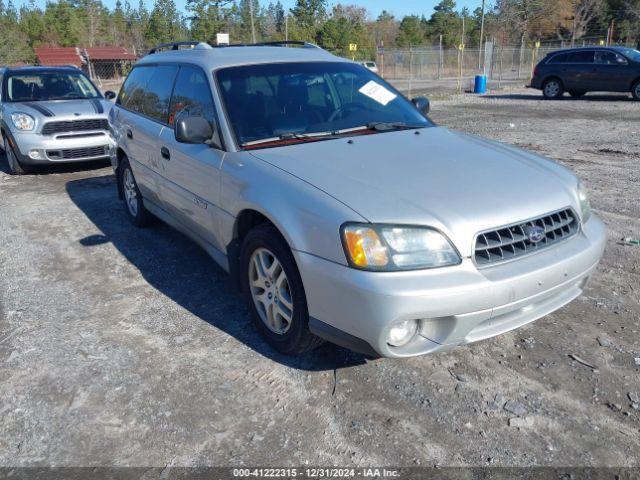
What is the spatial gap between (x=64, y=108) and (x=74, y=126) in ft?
1.30

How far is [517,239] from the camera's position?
9.08 ft

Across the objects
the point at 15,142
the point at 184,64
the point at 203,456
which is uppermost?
the point at 184,64

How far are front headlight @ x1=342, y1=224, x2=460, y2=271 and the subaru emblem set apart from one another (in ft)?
1.47

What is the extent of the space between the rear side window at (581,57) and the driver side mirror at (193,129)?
17.8m

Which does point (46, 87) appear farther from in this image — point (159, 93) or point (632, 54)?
point (632, 54)

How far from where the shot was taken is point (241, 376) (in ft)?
A: 10.4

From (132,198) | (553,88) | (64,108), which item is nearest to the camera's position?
(132,198)

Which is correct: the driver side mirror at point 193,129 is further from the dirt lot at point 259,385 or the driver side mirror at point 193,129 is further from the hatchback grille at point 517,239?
the hatchback grille at point 517,239

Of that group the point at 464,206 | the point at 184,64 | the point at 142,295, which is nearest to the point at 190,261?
the point at 142,295

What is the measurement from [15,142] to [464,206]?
7979mm

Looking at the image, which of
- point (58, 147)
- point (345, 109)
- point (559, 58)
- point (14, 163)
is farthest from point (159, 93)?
point (559, 58)

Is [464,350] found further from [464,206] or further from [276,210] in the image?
[276,210]

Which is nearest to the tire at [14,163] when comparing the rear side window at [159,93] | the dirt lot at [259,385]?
the dirt lot at [259,385]

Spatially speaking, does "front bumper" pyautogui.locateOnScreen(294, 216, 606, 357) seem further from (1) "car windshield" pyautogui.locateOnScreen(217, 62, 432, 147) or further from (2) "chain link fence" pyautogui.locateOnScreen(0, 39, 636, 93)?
(2) "chain link fence" pyautogui.locateOnScreen(0, 39, 636, 93)
